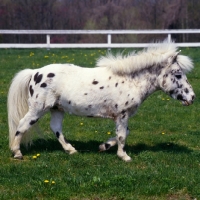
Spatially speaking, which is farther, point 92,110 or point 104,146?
point 104,146

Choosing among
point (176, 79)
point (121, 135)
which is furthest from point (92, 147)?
point (176, 79)

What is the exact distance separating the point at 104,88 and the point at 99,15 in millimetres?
30728

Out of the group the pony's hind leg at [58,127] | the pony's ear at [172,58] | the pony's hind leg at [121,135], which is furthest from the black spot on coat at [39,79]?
the pony's ear at [172,58]

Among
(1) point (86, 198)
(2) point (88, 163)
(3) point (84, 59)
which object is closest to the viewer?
(1) point (86, 198)

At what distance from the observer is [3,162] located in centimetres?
796

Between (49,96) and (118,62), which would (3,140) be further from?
(118,62)

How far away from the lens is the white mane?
8352 mm

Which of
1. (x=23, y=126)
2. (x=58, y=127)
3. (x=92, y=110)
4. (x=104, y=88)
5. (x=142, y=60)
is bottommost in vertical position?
(x=58, y=127)

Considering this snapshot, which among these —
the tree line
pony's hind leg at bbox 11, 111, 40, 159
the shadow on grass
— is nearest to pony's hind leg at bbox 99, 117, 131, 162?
the shadow on grass

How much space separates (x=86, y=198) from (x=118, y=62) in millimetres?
2717

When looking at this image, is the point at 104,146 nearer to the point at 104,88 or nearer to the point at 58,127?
the point at 58,127

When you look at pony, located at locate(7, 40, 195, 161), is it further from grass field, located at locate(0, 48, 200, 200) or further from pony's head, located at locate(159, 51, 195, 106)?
grass field, located at locate(0, 48, 200, 200)

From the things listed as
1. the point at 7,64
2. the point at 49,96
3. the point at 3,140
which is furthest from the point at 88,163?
the point at 7,64

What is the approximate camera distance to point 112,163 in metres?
7.98
